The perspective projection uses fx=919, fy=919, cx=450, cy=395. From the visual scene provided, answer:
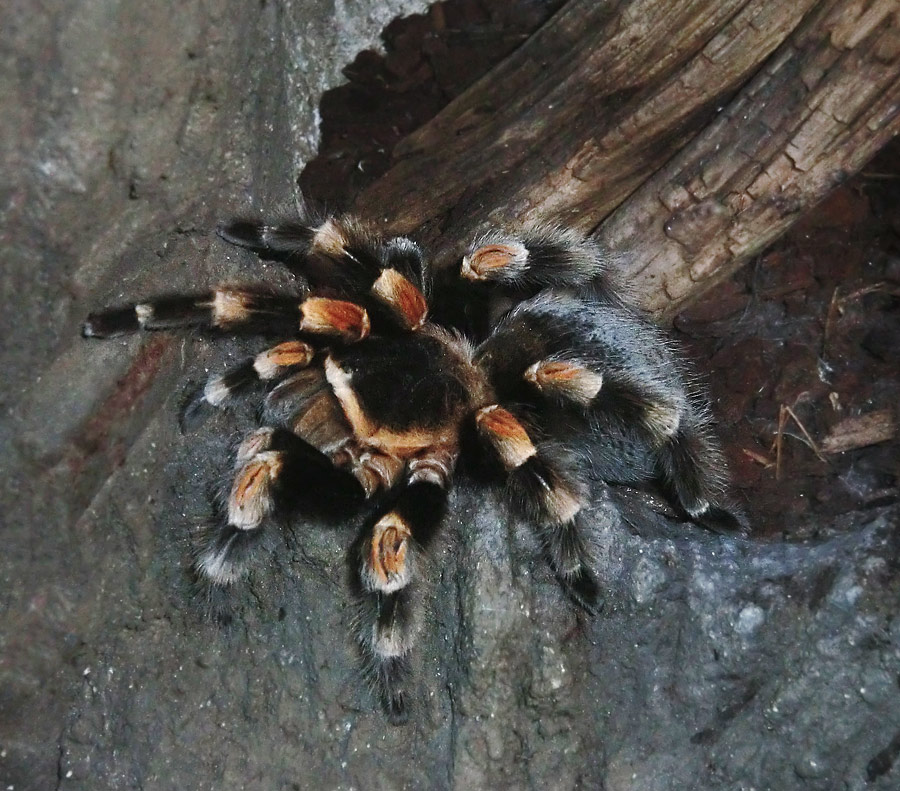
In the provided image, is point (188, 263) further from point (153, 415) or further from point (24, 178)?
point (24, 178)

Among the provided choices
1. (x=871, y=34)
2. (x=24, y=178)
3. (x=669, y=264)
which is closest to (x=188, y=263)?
(x=24, y=178)

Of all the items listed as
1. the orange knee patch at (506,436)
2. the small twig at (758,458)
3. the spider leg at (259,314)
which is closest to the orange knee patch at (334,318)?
the spider leg at (259,314)

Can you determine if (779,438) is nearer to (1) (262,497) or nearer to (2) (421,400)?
(2) (421,400)

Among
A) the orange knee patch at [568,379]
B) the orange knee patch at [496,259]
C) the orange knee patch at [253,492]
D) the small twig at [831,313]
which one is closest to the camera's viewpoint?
the orange knee patch at [253,492]

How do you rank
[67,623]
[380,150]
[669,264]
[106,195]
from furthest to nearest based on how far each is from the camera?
[380,150], [669,264], [67,623], [106,195]

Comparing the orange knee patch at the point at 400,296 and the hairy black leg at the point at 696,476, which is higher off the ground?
the orange knee patch at the point at 400,296

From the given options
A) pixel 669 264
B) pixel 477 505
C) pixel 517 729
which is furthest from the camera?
pixel 669 264

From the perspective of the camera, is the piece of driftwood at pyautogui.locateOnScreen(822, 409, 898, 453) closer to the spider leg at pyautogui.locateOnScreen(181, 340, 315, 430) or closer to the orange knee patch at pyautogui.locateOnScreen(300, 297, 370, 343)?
the orange knee patch at pyautogui.locateOnScreen(300, 297, 370, 343)

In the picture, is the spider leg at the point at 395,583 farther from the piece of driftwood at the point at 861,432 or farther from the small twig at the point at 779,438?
the piece of driftwood at the point at 861,432
